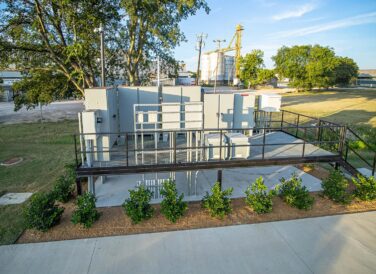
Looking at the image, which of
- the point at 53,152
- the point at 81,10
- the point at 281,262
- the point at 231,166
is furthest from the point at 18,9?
the point at 281,262

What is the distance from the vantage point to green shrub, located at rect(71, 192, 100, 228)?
5254 millimetres

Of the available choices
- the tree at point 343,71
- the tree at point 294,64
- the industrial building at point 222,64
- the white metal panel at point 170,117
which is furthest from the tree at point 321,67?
the white metal panel at point 170,117

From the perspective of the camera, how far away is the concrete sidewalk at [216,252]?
4273 millimetres

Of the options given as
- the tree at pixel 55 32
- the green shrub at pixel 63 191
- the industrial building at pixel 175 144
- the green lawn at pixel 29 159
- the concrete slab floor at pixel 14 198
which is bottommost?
the concrete slab floor at pixel 14 198

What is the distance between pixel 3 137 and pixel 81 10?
8686mm

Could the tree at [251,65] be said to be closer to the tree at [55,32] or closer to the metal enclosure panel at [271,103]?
the tree at [55,32]

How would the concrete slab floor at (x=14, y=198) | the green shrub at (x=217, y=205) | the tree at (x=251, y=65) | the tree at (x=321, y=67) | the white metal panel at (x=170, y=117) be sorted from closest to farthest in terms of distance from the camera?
the green shrub at (x=217, y=205), the concrete slab floor at (x=14, y=198), the white metal panel at (x=170, y=117), the tree at (x=251, y=65), the tree at (x=321, y=67)

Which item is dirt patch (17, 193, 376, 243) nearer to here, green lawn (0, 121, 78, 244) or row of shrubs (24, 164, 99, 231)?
row of shrubs (24, 164, 99, 231)

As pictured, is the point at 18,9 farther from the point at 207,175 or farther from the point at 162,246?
the point at 162,246

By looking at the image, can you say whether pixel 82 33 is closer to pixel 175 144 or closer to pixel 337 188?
pixel 175 144

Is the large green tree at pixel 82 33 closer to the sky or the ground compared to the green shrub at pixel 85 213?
closer to the sky

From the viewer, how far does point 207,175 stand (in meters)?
8.52

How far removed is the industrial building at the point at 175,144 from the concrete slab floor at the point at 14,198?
1869 millimetres

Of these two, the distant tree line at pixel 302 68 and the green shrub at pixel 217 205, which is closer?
the green shrub at pixel 217 205
